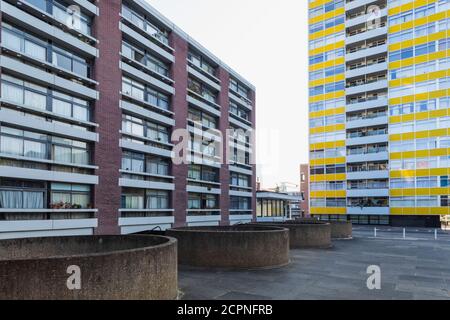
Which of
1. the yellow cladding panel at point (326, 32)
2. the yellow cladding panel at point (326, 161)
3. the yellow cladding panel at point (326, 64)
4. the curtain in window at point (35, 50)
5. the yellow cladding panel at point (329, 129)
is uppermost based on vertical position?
the yellow cladding panel at point (326, 32)

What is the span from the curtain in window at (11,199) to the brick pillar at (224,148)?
26910 millimetres

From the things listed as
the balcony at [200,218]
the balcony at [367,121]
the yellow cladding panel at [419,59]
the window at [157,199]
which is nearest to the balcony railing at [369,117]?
the balcony at [367,121]

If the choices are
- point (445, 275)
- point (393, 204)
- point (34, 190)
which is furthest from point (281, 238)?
point (393, 204)

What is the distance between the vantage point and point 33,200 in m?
23.5

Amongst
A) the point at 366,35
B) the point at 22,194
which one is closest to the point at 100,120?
the point at 22,194

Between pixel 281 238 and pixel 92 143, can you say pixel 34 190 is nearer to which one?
pixel 92 143

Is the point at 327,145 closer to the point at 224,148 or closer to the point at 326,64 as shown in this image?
the point at 326,64

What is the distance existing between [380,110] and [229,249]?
5459 cm

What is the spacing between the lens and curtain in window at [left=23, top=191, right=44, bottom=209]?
907 inches

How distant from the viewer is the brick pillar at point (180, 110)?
1503 inches

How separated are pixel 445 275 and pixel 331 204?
172 ft

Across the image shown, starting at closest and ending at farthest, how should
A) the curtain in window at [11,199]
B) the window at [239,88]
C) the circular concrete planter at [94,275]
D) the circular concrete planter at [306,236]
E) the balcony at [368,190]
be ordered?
the circular concrete planter at [94,275], the curtain in window at [11,199], the circular concrete planter at [306,236], the window at [239,88], the balcony at [368,190]

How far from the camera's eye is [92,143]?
28094mm

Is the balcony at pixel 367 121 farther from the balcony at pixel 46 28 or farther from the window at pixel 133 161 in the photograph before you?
the balcony at pixel 46 28
